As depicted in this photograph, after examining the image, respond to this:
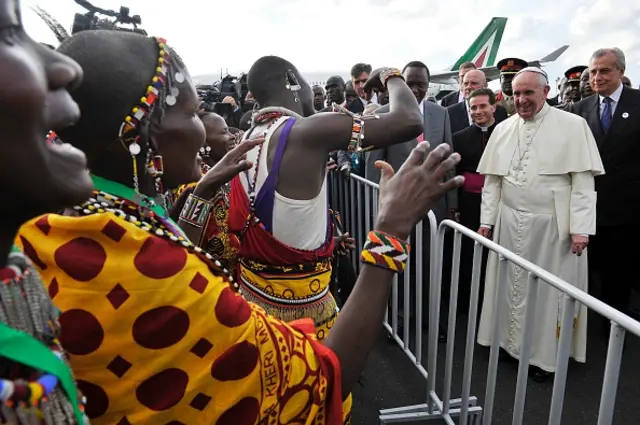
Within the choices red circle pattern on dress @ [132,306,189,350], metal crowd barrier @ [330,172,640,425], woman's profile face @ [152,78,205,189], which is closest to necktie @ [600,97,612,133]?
metal crowd barrier @ [330,172,640,425]

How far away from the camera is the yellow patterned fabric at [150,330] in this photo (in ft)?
3.07

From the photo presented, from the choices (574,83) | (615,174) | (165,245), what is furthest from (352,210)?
(574,83)

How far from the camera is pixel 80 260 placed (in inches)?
36.7

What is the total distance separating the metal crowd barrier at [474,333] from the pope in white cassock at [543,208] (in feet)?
2.37

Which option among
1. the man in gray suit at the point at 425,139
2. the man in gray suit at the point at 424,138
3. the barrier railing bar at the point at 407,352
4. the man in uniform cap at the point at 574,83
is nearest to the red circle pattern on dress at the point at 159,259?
the barrier railing bar at the point at 407,352

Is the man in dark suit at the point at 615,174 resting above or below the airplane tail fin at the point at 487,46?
below

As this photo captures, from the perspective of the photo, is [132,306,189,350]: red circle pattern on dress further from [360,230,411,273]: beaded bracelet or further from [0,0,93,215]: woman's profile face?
[360,230,411,273]: beaded bracelet

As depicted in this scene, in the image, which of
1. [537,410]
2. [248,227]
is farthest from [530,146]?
[248,227]

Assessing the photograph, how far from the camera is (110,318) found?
0.94 m

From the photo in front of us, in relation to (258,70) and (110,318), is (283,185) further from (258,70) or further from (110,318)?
(110,318)

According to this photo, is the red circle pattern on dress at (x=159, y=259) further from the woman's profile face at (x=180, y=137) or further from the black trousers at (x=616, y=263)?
the black trousers at (x=616, y=263)

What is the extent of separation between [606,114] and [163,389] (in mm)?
4361

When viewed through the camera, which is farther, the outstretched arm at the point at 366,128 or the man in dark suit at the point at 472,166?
the man in dark suit at the point at 472,166

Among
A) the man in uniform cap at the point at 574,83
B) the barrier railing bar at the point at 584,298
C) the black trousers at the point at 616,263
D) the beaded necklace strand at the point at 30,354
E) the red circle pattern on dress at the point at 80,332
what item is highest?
the man in uniform cap at the point at 574,83
